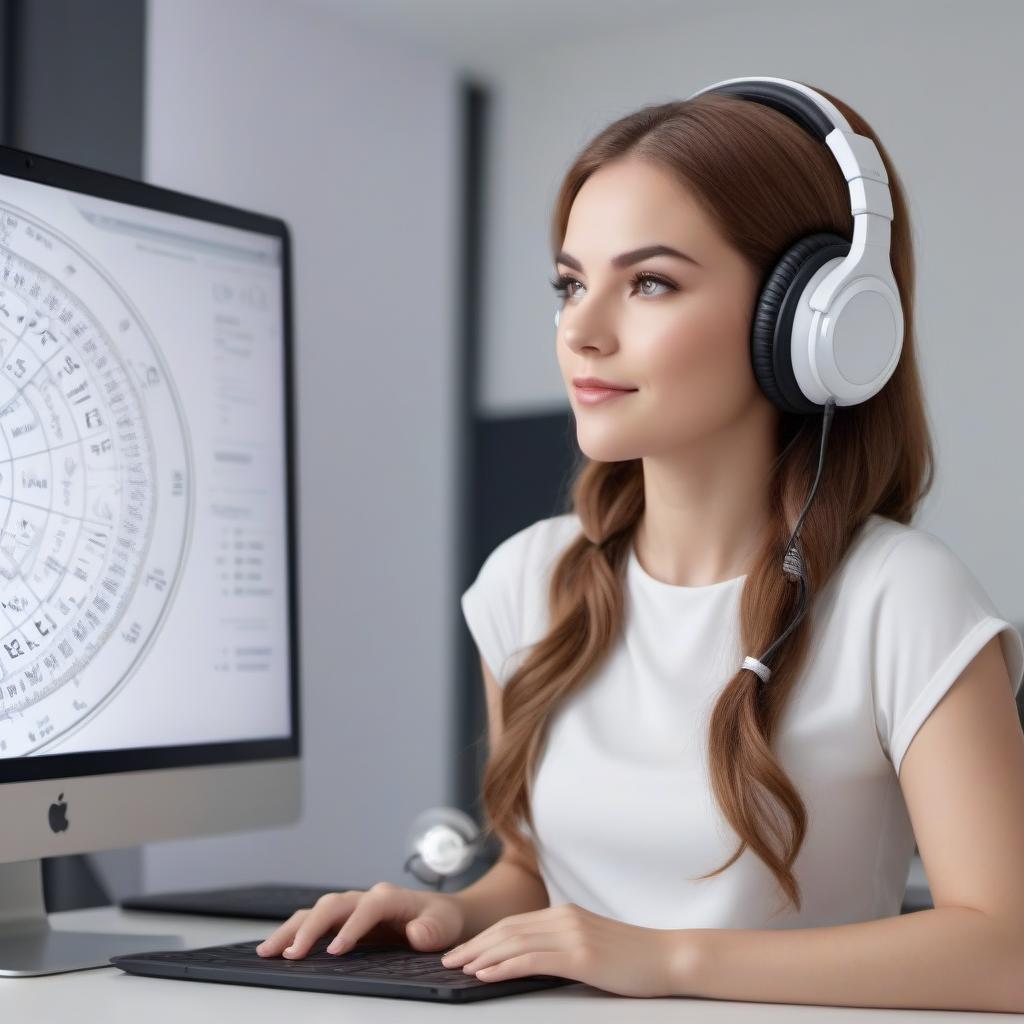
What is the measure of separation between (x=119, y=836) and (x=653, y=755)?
46 cm

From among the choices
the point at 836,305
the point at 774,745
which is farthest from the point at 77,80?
the point at 774,745

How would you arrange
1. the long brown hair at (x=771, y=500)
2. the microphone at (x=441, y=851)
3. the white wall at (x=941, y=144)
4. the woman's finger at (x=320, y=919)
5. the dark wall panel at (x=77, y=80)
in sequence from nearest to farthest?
the woman's finger at (x=320, y=919) → the long brown hair at (x=771, y=500) → the microphone at (x=441, y=851) → the dark wall panel at (x=77, y=80) → the white wall at (x=941, y=144)

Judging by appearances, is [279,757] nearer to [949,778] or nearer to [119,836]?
[119,836]

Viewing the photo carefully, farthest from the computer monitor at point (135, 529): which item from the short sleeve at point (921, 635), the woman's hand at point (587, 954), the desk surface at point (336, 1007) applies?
the short sleeve at point (921, 635)

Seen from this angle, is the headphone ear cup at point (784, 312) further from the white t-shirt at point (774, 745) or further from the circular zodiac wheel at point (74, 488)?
the circular zodiac wheel at point (74, 488)

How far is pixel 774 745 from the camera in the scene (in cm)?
107

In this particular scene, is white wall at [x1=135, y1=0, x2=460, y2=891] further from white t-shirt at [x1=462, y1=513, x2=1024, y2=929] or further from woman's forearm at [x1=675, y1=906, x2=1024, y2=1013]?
woman's forearm at [x1=675, y1=906, x2=1024, y2=1013]

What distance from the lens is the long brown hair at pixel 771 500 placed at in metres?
1.06

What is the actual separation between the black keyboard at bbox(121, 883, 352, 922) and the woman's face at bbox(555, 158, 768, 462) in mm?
526

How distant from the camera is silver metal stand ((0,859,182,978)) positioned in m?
1.02

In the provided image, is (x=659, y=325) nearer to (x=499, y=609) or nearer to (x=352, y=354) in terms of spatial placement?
(x=499, y=609)

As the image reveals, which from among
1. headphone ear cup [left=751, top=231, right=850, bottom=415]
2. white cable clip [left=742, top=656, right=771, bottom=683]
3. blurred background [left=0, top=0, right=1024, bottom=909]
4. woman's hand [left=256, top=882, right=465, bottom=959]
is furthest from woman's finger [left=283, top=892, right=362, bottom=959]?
blurred background [left=0, top=0, right=1024, bottom=909]

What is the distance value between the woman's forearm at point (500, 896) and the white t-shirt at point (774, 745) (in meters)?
0.06

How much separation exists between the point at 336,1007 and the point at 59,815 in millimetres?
377
